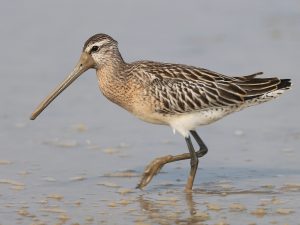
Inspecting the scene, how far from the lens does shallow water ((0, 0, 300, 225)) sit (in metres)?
11.1

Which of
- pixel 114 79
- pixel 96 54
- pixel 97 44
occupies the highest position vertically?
pixel 97 44

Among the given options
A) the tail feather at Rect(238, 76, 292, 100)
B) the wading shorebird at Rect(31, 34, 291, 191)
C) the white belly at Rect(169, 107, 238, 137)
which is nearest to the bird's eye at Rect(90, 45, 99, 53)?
the wading shorebird at Rect(31, 34, 291, 191)

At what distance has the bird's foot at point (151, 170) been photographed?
1177 cm

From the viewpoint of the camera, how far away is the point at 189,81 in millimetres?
12258

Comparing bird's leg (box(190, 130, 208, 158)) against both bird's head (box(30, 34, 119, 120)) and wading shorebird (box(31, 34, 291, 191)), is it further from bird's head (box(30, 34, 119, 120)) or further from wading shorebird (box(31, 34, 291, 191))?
bird's head (box(30, 34, 119, 120))

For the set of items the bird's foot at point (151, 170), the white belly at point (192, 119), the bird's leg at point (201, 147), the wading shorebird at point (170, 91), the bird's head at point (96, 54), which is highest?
the bird's head at point (96, 54)

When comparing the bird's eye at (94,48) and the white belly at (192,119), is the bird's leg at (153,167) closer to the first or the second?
the white belly at (192,119)

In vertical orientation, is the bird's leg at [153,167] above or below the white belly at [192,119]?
below

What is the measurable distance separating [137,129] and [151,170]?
2.24 meters

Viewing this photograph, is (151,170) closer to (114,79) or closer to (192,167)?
(192,167)

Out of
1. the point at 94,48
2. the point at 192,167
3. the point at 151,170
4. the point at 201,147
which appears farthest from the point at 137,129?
the point at 151,170

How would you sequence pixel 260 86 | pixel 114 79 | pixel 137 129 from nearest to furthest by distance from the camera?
pixel 114 79, pixel 260 86, pixel 137 129

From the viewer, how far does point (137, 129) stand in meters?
14.0

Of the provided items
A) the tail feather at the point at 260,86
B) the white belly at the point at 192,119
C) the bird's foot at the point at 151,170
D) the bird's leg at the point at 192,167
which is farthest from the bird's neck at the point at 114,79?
the tail feather at the point at 260,86
